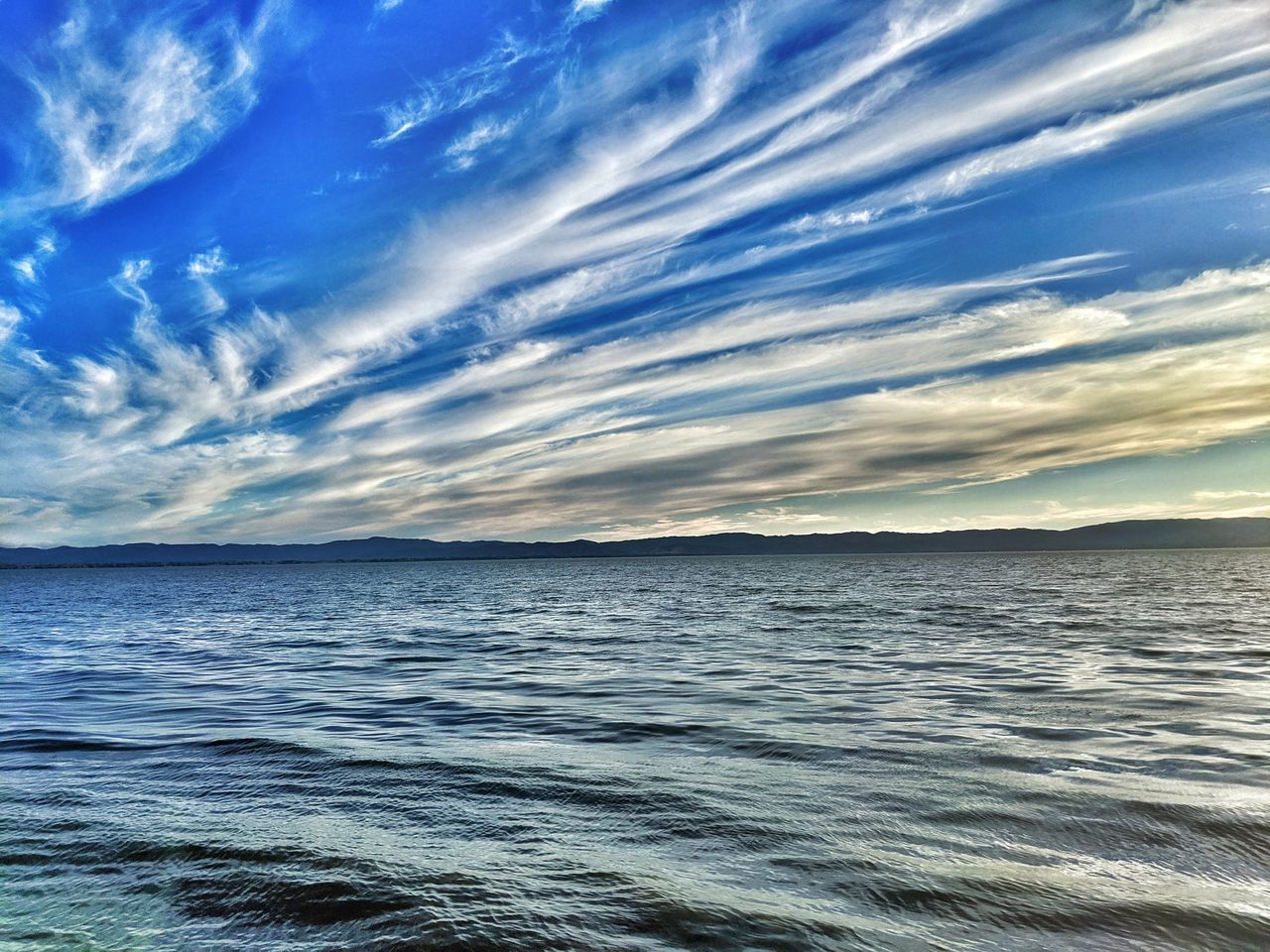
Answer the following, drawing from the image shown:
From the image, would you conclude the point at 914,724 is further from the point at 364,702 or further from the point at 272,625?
the point at 272,625

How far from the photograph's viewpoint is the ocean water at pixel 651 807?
223 inches

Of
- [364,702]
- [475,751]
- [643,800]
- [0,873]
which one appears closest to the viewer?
[0,873]

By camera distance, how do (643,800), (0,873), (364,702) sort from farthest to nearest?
(364,702)
(643,800)
(0,873)

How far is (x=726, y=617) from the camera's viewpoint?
38844 millimetres

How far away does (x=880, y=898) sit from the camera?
5.94 meters

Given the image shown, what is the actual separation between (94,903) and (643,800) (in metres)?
5.20

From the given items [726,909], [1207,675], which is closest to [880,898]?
[726,909]

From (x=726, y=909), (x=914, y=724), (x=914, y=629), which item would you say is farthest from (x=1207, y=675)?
(x=726, y=909)

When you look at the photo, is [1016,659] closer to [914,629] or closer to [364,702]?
[914,629]

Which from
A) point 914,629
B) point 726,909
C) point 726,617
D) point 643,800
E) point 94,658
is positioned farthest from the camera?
point 726,617

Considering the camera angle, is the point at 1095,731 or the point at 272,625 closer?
the point at 1095,731

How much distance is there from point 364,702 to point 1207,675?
1932 centimetres

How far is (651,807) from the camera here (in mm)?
8391

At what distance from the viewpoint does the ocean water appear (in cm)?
565
